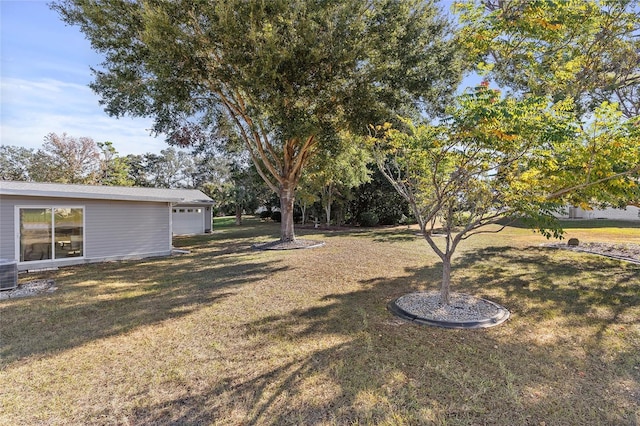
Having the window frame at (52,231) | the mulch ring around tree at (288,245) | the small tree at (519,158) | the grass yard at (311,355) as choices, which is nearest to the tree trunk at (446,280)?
the small tree at (519,158)

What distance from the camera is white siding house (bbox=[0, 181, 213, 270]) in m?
8.83

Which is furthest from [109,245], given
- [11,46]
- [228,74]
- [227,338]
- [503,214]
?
[503,214]

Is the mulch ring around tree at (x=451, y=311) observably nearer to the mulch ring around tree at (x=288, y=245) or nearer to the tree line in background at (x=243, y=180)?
the mulch ring around tree at (x=288, y=245)

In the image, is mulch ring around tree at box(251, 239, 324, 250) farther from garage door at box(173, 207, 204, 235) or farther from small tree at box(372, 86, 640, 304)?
garage door at box(173, 207, 204, 235)

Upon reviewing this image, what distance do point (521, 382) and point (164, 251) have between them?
11.7 m

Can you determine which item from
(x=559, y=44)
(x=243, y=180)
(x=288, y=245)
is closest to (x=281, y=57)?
(x=559, y=44)

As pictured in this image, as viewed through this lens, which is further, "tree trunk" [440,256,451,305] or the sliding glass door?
the sliding glass door

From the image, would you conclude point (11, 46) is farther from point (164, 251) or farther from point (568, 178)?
point (568, 178)

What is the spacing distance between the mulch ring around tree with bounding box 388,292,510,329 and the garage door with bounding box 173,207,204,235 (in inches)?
670

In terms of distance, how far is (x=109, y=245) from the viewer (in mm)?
10648

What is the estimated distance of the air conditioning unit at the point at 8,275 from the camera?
6.86 m

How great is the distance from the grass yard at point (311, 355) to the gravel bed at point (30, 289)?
48cm

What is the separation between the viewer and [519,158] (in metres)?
4.91

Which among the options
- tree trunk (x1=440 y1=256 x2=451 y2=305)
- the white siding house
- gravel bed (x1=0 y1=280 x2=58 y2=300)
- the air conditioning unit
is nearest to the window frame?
the white siding house
